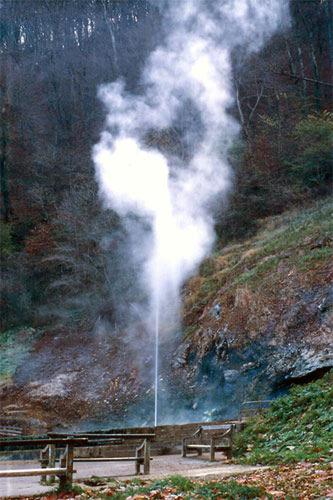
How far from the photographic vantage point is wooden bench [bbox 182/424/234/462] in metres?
10.4

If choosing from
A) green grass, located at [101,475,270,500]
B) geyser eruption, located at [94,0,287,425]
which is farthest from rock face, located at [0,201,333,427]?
green grass, located at [101,475,270,500]

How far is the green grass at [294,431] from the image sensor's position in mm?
8328

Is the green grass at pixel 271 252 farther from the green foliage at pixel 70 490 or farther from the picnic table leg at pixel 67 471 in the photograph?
the green foliage at pixel 70 490

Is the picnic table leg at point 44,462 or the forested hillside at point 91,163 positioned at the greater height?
the forested hillside at point 91,163

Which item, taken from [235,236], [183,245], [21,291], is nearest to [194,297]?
[183,245]

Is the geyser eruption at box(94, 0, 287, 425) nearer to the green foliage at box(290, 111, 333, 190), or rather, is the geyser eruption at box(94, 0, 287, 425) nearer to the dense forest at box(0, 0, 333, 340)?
the dense forest at box(0, 0, 333, 340)

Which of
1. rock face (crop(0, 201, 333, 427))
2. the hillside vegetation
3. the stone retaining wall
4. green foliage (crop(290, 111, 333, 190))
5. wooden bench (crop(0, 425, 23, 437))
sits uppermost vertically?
green foliage (crop(290, 111, 333, 190))

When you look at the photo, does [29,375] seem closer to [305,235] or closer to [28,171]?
[305,235]

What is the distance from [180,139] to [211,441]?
21.2 metres

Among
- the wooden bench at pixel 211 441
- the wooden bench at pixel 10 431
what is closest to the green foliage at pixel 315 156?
the wooden bench at pixel 211 441

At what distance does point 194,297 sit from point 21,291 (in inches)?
405

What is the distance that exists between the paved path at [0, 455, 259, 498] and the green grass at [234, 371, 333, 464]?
63 cm

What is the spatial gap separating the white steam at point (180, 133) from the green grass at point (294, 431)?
9.98 meters

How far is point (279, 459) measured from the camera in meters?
8.23
